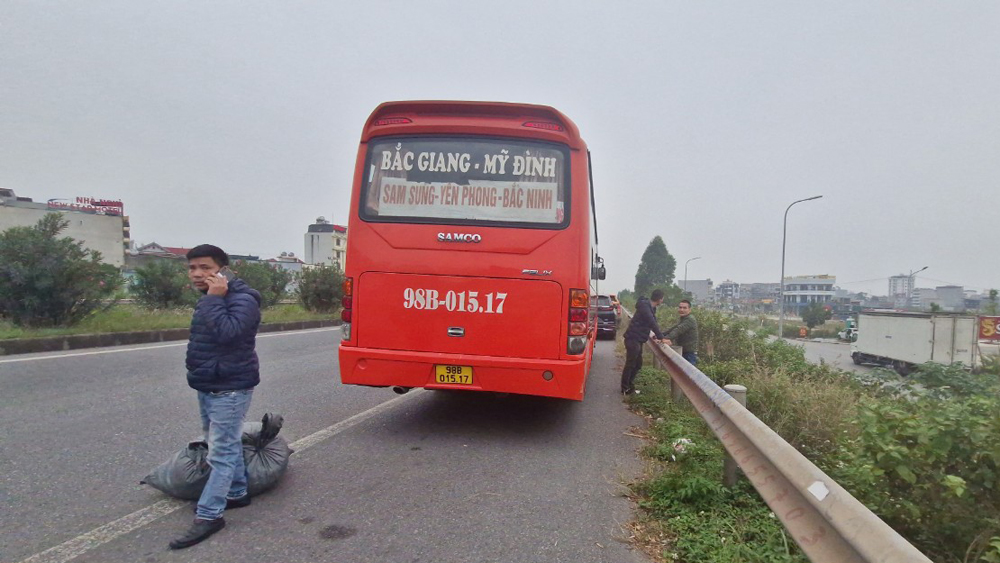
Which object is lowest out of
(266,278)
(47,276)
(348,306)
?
(348,306)

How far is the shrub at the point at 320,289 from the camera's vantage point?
79.0ft

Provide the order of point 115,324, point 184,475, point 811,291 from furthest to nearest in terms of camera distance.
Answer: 1. point 811,291
2. point 115,324
3. point 184,475

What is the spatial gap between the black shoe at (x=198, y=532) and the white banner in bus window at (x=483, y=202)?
9.79 feet

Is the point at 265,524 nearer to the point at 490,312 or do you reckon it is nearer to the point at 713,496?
the point at 490,312

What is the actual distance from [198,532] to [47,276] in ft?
39.0

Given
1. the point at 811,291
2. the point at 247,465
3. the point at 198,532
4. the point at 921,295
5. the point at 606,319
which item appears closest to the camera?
the point at 198,532

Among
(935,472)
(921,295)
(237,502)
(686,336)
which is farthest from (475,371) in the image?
(921,295)

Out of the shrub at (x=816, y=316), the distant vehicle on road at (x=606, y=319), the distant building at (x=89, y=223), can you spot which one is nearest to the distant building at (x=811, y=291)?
the shrub at (x=816, y=316)

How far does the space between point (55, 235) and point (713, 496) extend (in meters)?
14.5

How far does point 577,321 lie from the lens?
16.5 feet

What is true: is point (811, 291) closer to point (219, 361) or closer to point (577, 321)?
point (577, 321)

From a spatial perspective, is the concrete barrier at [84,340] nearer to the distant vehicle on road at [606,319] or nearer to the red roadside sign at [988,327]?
the distant vehicle on road at [606,319]

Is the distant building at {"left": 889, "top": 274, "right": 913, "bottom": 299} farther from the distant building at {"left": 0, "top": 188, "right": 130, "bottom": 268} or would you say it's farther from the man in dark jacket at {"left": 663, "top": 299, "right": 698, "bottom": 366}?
the distant building at {"left": 0, "top": 188, "right": 130, "bottom": 268}

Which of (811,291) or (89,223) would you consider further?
(811,291)
